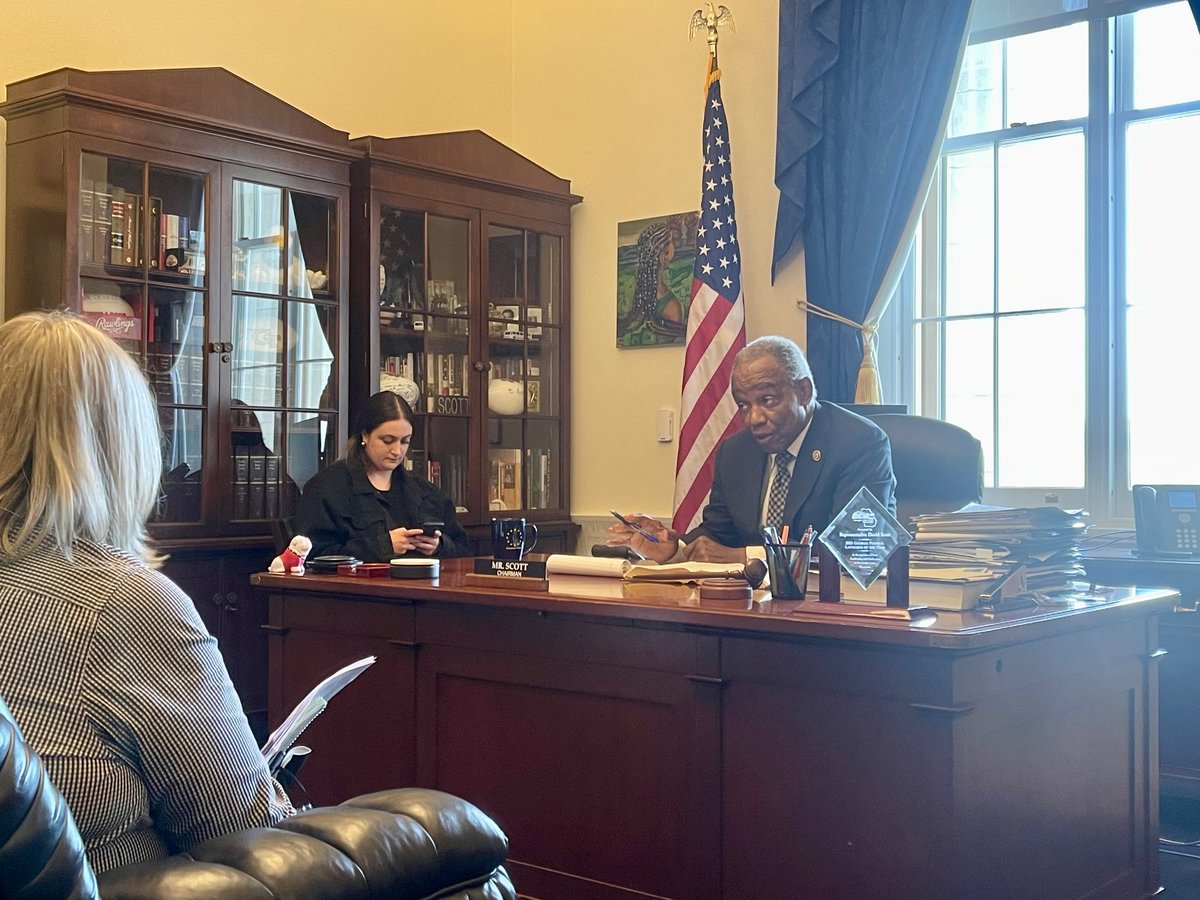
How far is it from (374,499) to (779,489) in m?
1.46

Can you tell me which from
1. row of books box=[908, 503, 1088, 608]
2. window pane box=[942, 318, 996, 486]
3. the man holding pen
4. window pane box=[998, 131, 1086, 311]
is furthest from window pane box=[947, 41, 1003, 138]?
→ row of books box=[908, 503, 1088, 608]

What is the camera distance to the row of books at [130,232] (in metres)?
3.96

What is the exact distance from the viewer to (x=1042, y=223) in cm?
441

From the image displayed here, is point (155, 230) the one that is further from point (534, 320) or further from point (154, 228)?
point (534, 320)

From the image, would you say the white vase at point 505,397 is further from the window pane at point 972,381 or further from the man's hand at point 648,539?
the man's hand at point 648,539

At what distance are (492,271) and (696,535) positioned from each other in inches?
79.3

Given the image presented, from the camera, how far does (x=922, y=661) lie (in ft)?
7.08

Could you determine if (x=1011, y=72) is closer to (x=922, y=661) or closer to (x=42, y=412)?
(x=922, y=661)

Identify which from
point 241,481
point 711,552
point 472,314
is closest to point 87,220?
point 241,481

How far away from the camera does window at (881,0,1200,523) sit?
4.14 meters

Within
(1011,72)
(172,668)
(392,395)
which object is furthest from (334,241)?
(172,668)

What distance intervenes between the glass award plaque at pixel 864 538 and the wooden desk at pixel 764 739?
0.17 meters

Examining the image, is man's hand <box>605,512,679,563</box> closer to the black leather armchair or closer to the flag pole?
the flag pole

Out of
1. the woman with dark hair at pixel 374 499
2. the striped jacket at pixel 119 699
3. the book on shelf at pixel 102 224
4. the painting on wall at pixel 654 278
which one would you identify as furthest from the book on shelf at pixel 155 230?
the striped jacket at pixel 119 699
